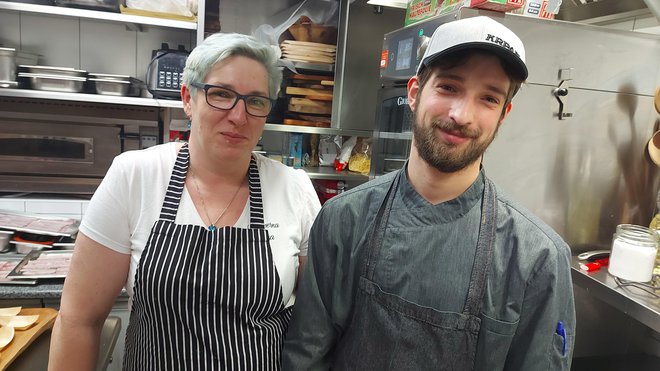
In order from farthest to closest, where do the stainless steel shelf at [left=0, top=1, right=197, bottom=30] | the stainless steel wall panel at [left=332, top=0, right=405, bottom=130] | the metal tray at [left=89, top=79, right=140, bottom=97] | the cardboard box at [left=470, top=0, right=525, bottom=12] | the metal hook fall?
the stainless steel wall panel at [left=332, top=0, right=405, bottom=130] → the metal tray at [left=89, top=79, right=140, bottom=97] → the stainless steel shelf at [left=0, top=1, right=197, bottom=30] → the metal hook → the cardboard box at [left=470, top=0, right=525, bottom=12]

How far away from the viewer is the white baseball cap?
839mm

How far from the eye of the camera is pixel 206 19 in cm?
234

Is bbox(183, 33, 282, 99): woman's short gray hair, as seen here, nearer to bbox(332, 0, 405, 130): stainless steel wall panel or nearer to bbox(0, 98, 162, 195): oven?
bbox(0, 98, 162, 195): oven

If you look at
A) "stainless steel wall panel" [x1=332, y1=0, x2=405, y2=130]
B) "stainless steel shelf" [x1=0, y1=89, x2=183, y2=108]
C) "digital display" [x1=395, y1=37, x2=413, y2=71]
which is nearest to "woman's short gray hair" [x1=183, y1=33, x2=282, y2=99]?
"digital display" [x1=395, y1=37, x2=413, y2=71]

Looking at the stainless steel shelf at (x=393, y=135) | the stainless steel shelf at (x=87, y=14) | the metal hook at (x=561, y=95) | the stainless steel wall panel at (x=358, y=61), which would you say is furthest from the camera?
the stainless steel wall panel at (x=358, y=61)

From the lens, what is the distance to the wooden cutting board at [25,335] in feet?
3.78

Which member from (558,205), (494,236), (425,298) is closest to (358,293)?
(425,298)

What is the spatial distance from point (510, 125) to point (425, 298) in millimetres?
784

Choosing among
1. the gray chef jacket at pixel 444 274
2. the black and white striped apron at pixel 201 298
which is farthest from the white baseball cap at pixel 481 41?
the black and white striped apron at pixel 201 298

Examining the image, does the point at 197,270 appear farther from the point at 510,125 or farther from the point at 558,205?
the point at 558,205

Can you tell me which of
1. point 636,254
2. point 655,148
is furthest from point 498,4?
point 636,254

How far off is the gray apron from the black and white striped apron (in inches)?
8.7

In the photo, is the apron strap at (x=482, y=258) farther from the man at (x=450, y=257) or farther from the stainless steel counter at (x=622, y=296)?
the stainless steel counter at (x=622, y=296)

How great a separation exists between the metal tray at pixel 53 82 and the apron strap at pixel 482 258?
6.09 ft
